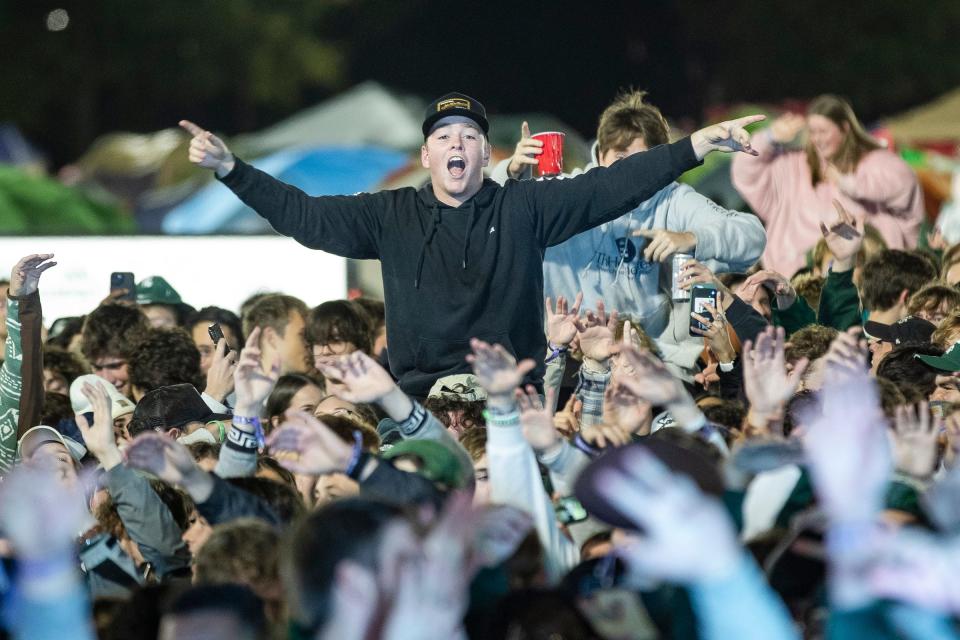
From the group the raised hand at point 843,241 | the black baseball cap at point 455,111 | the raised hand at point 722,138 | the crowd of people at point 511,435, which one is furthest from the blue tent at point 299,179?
the raised hand at point 722,138

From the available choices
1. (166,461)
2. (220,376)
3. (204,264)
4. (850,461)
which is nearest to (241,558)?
(166,461)

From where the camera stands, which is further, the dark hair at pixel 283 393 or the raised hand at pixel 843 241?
the raised hand at pixel 843 241

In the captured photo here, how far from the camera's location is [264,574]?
181 inches

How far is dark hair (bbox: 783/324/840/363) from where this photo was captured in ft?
22.8

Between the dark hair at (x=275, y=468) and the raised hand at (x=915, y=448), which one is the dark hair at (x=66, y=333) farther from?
the raised hand at (x=915, y=448)

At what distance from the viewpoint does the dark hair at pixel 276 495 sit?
206 inches

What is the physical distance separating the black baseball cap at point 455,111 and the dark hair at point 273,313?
2220 millimetres

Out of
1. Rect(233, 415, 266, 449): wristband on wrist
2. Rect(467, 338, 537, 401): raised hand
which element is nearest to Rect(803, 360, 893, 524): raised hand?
Rect(467, 338, 537, 401): raised hand

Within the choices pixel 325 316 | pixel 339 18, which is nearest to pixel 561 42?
pixel 339 18

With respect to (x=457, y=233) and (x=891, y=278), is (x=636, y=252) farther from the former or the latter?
(x=891, y=278)

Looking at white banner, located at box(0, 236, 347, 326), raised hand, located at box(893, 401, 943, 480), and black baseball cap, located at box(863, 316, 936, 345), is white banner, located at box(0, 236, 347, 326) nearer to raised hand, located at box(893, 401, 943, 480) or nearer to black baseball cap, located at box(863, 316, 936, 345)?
black baseball cap, located at box(863, 316, 936, 345)

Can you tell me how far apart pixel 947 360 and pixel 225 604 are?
11.6 ft

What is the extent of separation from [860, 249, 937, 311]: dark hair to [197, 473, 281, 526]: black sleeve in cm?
409

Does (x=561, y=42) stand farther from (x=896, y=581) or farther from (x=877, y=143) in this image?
(x=896, y=581)
